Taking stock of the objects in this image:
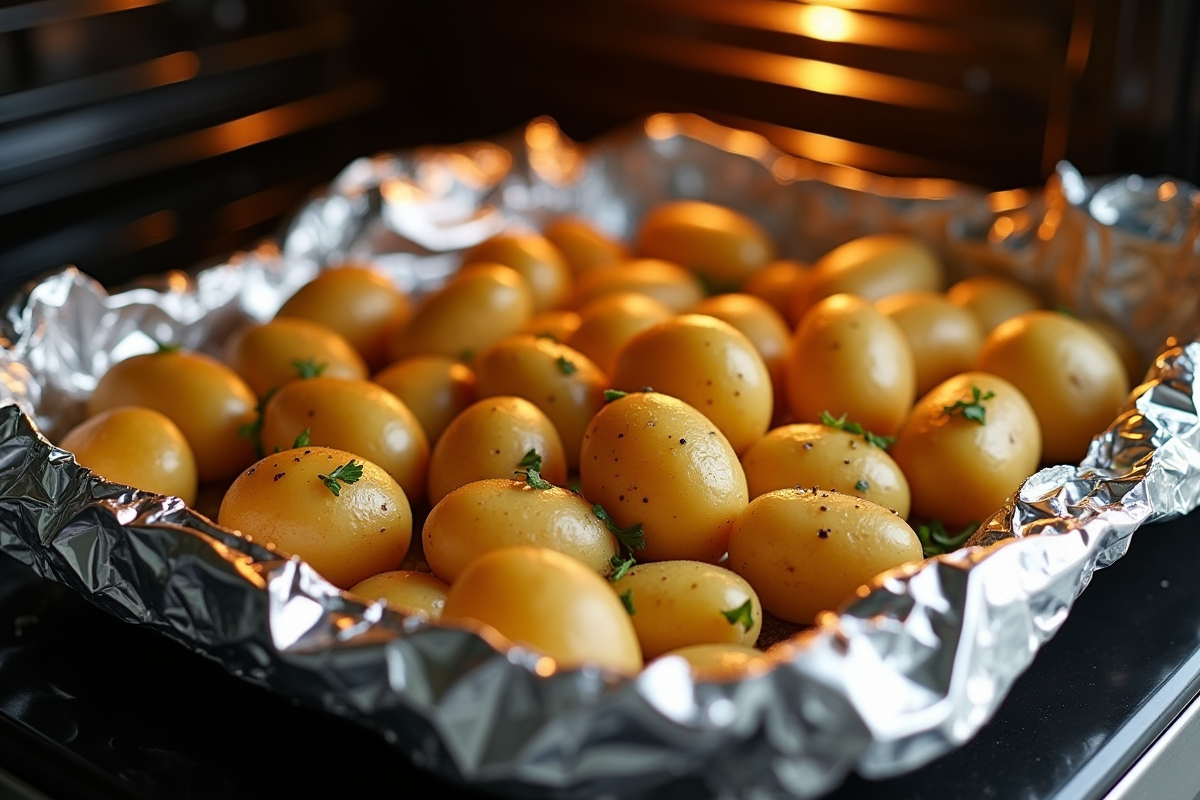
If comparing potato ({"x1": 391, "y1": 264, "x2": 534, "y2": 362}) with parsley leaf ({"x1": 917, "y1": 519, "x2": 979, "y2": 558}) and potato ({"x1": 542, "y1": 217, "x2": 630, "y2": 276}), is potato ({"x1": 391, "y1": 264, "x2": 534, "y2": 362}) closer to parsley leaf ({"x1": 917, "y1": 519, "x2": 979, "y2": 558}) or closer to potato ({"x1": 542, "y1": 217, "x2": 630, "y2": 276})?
potato ({"x1": 542, "y1": 217, "x2": 630, "y2": 276})

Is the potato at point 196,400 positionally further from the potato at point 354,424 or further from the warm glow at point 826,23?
the warm glow at point 826,23

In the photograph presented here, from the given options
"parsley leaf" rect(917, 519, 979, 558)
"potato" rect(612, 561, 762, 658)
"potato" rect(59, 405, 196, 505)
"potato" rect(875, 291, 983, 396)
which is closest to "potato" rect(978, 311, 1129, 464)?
"potato" rect(875, 291, 983, 396)

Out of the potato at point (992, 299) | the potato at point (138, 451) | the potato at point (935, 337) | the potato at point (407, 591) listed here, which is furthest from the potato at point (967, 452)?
the potato at point (138, 451)

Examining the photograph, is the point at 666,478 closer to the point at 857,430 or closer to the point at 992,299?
the point at 857,430

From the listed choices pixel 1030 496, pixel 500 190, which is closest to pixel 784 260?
pixel 500 190

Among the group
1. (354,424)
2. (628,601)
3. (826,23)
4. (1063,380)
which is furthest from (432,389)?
(826,23)

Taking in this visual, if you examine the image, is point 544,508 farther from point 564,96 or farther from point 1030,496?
point 564,96

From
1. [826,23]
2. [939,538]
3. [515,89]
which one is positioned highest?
[826,23]
